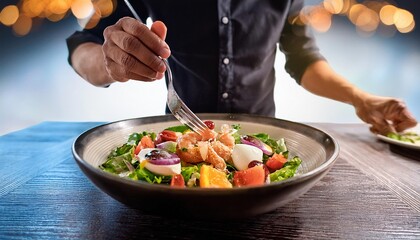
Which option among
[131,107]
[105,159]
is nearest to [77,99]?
[131,107]

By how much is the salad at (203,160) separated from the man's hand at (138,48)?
22 cm

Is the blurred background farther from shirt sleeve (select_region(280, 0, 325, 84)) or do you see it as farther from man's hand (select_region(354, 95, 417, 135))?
man's hand (select_region(354, 95, 417, 135))

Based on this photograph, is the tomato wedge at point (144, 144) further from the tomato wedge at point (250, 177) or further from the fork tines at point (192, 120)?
the tomato wedge at point (250, 177)

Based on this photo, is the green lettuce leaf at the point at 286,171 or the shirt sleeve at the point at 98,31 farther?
the shirt sleeve at the point at 98,31

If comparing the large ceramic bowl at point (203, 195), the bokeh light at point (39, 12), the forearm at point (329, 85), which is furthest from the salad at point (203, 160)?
the bokeh light at point (39, 12)

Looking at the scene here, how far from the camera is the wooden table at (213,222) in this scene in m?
0.77

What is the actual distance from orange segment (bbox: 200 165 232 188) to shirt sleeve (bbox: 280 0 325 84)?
5.13 ft

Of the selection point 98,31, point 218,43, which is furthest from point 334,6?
point 98,31

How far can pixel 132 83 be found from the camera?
15.4 ft

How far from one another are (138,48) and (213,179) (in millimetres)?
481

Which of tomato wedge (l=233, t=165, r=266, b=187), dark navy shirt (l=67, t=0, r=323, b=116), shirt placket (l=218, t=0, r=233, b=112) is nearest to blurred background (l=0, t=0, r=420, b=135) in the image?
dark navy shirt (l=67, t=0, r=323, b=116)

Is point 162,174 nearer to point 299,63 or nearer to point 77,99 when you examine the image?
point 299,63

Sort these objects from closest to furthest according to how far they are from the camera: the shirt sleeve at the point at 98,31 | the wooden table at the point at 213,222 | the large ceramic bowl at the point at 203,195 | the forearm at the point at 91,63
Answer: the large ceramic bowl at the point at 203,195 → the wooden table at the point at 213,222 → the forearm at the point at 91,63 → the shirt sleeve at the point at 98,31

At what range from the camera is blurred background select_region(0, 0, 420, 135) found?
4.04m
